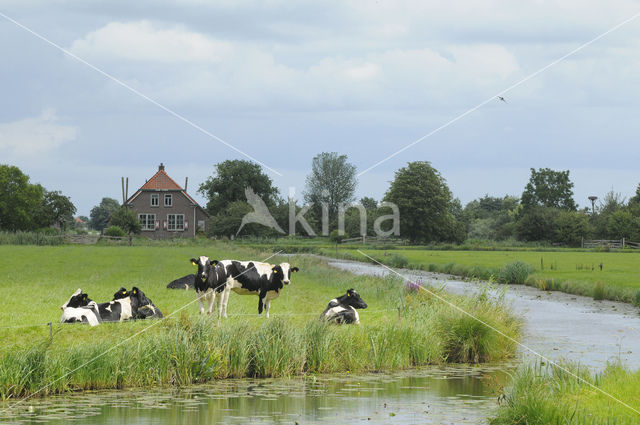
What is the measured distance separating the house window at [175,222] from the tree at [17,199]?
2439cm

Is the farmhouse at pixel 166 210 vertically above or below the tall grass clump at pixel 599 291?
above

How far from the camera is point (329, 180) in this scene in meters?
28.6

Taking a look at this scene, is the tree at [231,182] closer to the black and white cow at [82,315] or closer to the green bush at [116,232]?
the green bush at [116,232]

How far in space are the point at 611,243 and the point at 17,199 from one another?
8252cm

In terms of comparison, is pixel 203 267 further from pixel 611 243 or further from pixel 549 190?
pixel 549 190

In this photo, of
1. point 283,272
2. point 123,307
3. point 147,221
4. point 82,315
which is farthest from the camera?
point 147,221

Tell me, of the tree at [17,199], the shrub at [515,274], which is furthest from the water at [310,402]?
the tree at [17,199]

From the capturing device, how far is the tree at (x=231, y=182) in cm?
5794

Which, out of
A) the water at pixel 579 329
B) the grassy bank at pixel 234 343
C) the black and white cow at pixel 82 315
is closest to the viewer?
the grassy bank at pixel 234 343

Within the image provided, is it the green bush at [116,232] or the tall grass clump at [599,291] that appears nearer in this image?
the tall grass clump at [599,291]

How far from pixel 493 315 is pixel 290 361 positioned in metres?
7.04

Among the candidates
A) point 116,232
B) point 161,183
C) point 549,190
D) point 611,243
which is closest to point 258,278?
point 116,232

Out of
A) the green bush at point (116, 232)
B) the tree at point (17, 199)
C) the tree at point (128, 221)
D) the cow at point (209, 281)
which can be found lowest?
the cow at point (209, 281)

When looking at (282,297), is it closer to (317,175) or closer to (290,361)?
(317,175)
